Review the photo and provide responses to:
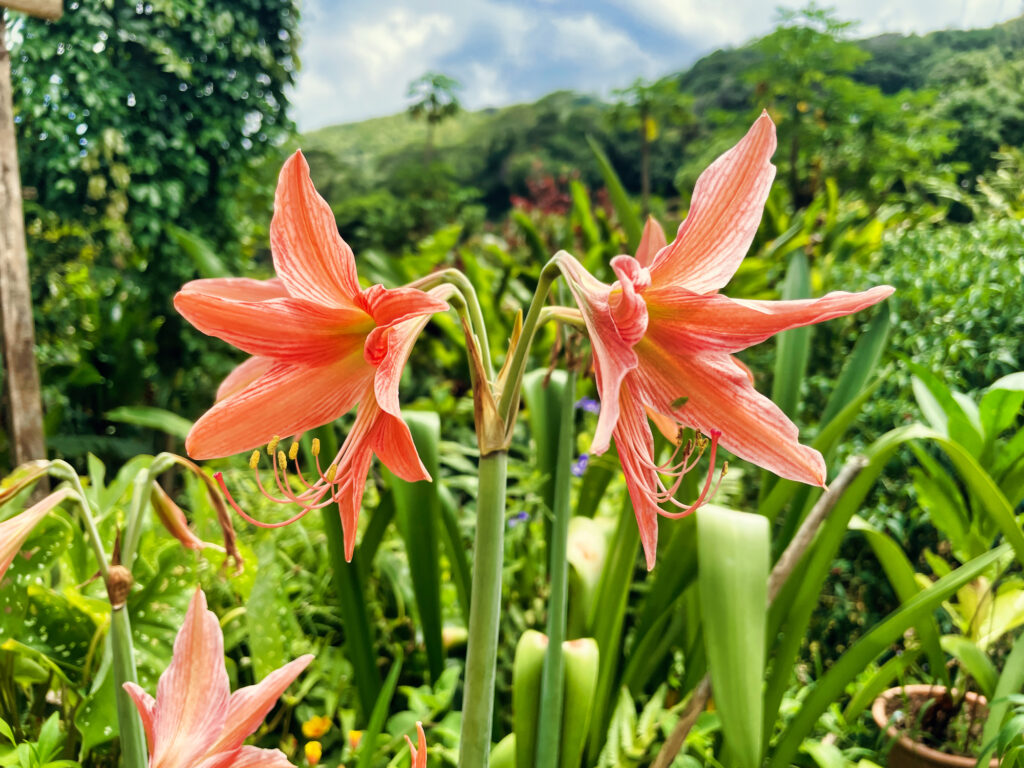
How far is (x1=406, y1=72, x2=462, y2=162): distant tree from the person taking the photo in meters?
11.9

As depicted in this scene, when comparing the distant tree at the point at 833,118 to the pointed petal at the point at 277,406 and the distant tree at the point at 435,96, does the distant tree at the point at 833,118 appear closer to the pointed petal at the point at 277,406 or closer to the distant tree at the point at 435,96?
the distant tree at the point at 435,96

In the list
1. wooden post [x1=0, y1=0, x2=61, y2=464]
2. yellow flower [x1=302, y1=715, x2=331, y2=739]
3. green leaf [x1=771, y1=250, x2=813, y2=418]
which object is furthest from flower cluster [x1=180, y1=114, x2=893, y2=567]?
wooden post [x1=0, y1=0, x2=61, y2=464]

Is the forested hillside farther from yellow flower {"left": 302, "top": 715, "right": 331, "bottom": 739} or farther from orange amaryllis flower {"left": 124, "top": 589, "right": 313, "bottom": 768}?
orange amaryllis flower {"left": 124, "top": 589, "right": 313, "bottom": 768}

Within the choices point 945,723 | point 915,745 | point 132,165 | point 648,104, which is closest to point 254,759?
point 915,745

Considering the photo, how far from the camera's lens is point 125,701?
540 mm

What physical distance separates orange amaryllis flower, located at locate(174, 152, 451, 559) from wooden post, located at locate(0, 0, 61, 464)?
2.47m

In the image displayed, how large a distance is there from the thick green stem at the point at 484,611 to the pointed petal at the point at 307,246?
148 mm

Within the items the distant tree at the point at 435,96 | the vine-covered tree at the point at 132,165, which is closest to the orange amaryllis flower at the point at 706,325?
the vine-covered tree at the point at 132,165

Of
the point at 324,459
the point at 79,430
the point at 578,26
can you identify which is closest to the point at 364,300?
the point at 324,459

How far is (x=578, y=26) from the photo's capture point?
45719 millimetres

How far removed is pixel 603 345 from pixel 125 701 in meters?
0.44

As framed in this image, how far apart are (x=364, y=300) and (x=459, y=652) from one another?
55.4 inches

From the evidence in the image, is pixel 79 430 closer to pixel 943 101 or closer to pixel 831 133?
pixel 831 133

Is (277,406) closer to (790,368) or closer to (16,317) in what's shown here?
(790,368)
